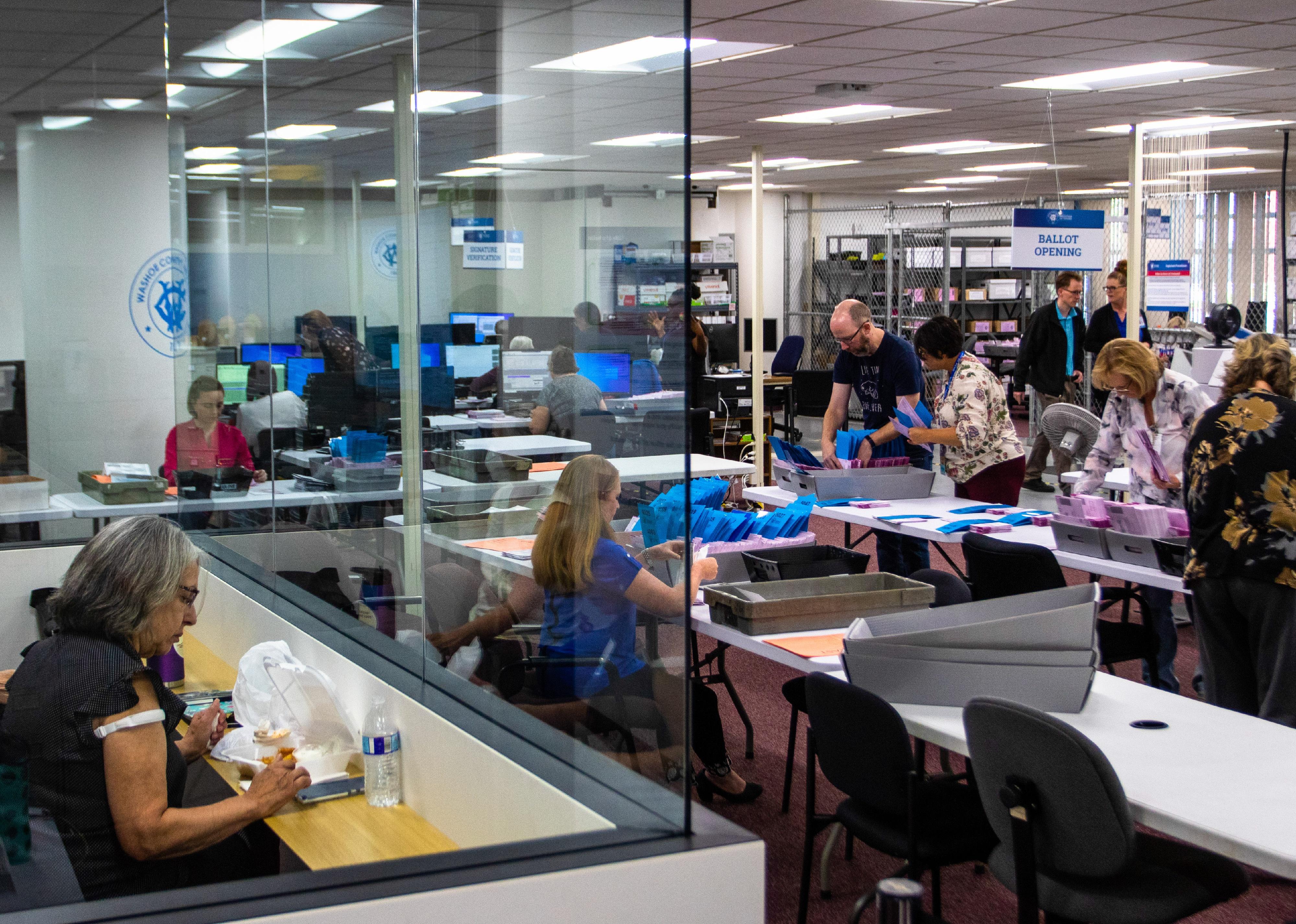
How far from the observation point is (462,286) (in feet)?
10.0

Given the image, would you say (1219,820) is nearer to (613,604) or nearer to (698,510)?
(613,604)

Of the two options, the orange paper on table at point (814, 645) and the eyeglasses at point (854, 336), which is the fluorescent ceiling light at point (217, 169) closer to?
the orange paper on table at point (814, 645)

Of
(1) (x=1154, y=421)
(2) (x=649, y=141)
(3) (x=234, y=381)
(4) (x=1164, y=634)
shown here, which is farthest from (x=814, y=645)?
(3) (x=234, y=381)

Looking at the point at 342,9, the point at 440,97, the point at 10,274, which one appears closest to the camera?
the point at 440,97

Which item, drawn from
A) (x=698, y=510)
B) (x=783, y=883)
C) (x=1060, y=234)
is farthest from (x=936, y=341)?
→ (x=1060, y=234)

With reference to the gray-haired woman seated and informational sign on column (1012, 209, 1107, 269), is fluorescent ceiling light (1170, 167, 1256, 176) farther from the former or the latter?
the gray-haired woman seated

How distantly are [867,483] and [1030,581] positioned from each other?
5.45 ft

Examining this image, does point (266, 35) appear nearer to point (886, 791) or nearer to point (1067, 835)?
point (886, 791)

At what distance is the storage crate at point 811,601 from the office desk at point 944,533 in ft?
3.01

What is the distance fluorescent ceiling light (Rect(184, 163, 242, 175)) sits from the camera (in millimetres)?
4215

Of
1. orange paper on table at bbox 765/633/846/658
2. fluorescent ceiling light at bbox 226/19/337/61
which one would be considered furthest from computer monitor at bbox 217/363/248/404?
orange paper on table at bbox 765/633/846/658

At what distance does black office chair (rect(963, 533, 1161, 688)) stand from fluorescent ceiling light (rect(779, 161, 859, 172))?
9.78m

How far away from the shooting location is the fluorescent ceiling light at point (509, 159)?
9.45 feet

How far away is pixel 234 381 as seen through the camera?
4531 millimetres
